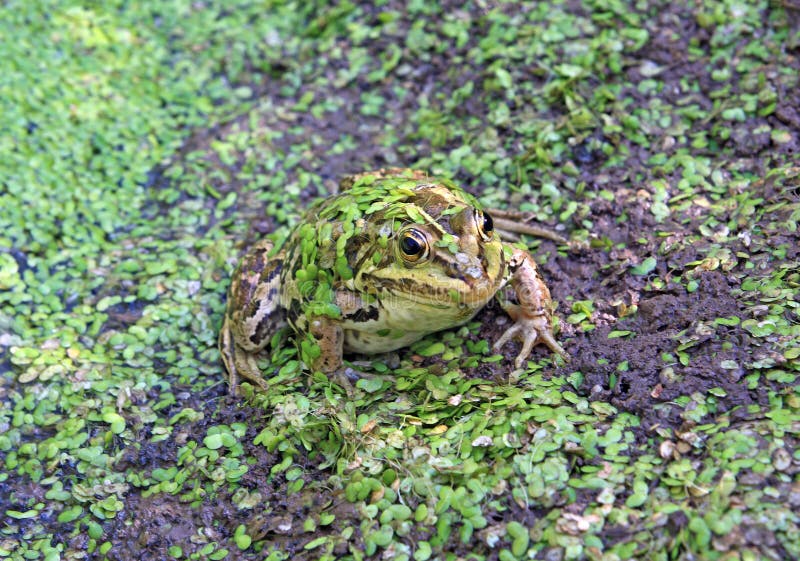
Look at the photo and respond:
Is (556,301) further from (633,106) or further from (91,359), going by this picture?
(91,359)

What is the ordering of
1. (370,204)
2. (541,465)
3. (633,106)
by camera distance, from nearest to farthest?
(541,465) < (370,204) < (633,106)

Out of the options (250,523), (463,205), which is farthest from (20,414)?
(463,205)

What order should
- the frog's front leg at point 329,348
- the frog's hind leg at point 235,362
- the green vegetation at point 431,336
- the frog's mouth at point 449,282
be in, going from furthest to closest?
1. the frog's hind leg at point 235,362
2. the frog's front leg at point 329,348
3. the frog's mouth at point 449,282
4. the green vegetation at point 431,336

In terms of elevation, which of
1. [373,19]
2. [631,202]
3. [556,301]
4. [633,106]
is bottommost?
[556,301]

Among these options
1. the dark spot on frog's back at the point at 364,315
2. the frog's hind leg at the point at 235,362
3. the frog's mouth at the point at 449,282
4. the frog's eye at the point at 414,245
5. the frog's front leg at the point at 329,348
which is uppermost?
the frog's eye at the point at 414,245

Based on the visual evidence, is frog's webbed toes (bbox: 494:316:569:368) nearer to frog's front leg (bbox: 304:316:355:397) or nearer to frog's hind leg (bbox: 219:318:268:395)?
frog's front leg (bbox: 304:316:355:397)

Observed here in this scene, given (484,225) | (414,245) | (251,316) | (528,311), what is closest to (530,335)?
(528,311)

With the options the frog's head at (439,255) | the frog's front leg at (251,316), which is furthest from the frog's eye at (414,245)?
the frog's front leg at (251,316)

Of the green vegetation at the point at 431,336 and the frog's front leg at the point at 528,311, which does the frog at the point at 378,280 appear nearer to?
the frog's front leg at the point at 528,311

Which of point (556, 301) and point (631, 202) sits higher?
point (631, 202)
